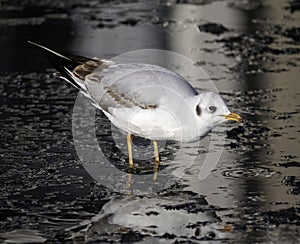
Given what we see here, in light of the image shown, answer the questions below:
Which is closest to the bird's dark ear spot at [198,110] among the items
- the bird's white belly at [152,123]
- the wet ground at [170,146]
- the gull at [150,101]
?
the gull at [150,101]

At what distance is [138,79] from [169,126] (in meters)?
0.48

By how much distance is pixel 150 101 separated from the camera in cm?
632

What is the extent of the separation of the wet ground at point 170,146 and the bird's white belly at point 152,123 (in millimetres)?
349

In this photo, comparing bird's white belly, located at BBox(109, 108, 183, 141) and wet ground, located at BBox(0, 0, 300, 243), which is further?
bird's white belly, located at BBox(109, 108, 183, 141)

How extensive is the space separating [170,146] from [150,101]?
96 cm

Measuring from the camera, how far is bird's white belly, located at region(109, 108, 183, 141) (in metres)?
6.22

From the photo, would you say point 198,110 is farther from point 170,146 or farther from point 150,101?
point 170,146

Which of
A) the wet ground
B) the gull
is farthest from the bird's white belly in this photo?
the wet ground

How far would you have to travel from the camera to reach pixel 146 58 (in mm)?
9938

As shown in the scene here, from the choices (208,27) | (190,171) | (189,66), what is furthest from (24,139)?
(208,27)

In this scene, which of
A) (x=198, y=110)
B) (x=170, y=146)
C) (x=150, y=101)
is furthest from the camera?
(x=170, y=146)

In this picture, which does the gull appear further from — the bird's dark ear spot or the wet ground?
the wet ground

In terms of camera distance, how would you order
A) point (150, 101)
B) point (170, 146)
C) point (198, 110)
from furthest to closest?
point (170, 146) → point (150, 101) → point (198, 110)

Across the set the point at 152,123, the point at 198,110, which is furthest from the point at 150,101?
the point at 198,110
